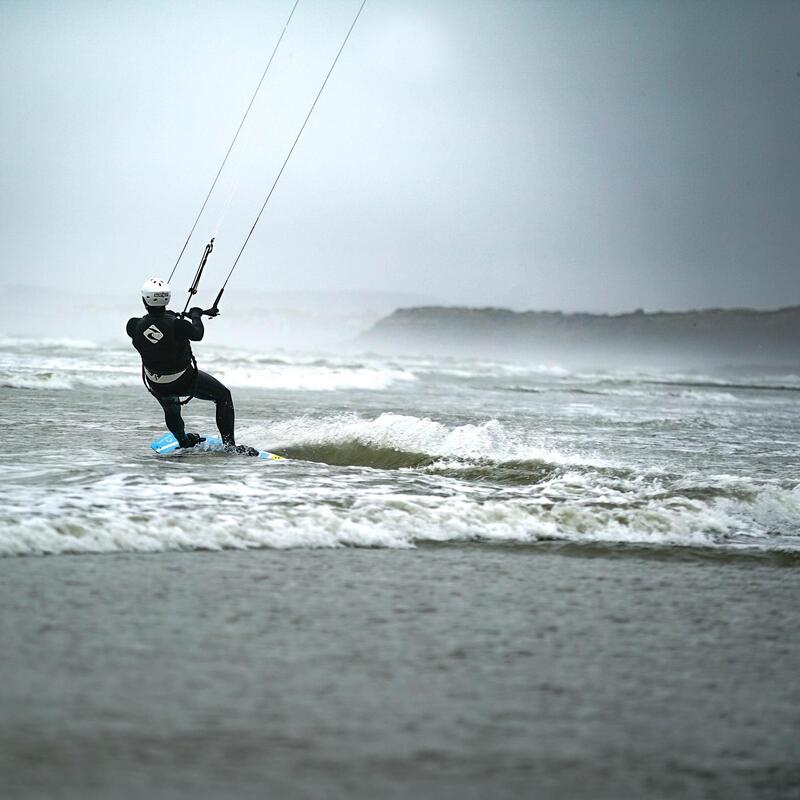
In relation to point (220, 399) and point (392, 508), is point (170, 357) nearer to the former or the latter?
point (220, 399)

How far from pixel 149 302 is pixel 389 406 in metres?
9.95

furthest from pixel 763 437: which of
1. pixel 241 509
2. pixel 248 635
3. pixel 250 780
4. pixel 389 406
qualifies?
pixel 250 780

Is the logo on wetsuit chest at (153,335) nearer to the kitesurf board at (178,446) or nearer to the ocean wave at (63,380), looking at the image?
the kitesurf board at (178,446)

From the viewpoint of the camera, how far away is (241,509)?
6.28 metres

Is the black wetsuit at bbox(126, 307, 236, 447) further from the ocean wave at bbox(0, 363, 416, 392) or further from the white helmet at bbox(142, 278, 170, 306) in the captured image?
the ocean wave at bbox(0, 363, 416, 392)

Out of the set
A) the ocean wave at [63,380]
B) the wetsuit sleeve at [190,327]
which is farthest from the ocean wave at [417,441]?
the ocean wave at [63,380]

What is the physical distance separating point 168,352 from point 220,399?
818 mm

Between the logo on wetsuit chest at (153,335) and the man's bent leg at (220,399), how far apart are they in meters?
0.67

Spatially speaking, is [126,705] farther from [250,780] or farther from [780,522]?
[780,522]

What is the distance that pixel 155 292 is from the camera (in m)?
9.48

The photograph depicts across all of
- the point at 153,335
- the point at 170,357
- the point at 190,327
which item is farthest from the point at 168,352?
the point at 190,327

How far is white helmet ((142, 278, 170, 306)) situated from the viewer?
31.0ft

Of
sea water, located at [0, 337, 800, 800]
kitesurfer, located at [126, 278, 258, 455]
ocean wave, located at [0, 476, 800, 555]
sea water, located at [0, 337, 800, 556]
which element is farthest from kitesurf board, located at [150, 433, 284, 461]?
ocean wave, located at [0, 476, 800, 555]

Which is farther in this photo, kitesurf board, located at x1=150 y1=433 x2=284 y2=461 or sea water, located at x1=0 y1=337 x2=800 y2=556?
kitesurf board, located at x1=150 y1=433 x2=284 y2=461
